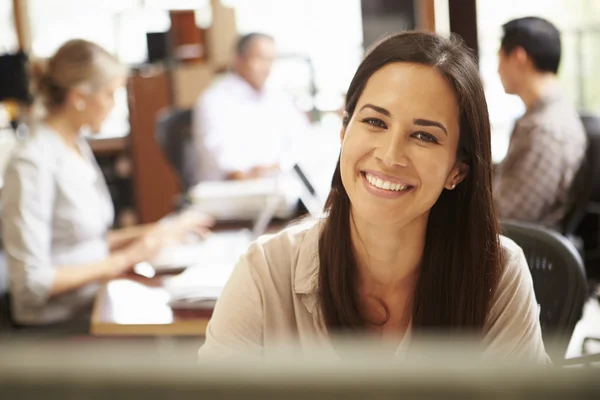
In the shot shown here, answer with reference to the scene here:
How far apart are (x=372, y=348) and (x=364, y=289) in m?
1.17

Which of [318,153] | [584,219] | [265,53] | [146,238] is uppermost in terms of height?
[265,53]

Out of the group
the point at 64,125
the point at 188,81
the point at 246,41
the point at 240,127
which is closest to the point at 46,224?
the point at 64,125

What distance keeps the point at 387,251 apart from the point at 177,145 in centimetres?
264

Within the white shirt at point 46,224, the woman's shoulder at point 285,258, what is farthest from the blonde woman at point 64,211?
the woman's shoulder at point 285,258

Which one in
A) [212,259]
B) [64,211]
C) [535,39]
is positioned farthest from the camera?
[535,39]

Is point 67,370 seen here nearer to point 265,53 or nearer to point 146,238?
point 146,238

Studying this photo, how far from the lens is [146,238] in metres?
2.26

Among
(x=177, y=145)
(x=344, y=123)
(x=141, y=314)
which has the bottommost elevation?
(x=141, y=314)

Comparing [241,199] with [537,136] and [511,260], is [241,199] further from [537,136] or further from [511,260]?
[511,260]

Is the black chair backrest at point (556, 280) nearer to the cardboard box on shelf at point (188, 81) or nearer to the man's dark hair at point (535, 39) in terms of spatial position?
the man's dark hair at point (535, 39)

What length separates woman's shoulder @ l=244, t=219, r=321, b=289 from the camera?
1.26 meters

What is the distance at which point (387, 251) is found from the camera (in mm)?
1295

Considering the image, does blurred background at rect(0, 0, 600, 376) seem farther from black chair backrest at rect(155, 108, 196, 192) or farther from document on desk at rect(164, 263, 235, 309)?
document on desk at rect(164, 263, 235, 309)

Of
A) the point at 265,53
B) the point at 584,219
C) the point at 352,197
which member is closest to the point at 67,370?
the point at 352,197
